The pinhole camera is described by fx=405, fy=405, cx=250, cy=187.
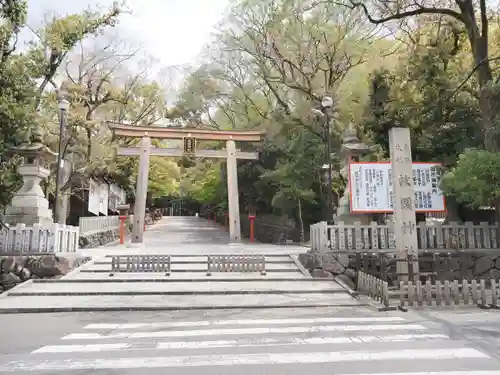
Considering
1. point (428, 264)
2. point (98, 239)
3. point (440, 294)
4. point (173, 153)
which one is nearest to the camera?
point (440, 294)

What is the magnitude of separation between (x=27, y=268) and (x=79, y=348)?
7612 millimetres

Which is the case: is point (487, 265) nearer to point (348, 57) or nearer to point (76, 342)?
point (76, 342)

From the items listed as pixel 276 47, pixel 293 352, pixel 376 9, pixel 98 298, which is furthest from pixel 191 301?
pixel 276 47

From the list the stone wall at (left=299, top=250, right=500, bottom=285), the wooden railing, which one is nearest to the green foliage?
the stone wall at (left=299, top=250, right=500, bottom=285)

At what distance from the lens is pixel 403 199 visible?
1115 centimetres

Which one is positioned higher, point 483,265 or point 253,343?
point 483,265

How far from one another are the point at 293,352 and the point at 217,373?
1.30 m

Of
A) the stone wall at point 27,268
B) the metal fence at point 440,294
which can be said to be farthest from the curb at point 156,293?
the metal fence at point 440,294

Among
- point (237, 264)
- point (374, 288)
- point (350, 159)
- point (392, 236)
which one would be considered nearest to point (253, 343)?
point (374, 288)

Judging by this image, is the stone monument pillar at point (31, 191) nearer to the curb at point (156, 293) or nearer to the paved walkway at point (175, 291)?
the paved walkway at point (175, 291)

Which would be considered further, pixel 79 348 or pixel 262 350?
pixel 79 348

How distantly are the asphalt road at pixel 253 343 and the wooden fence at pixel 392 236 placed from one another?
406 cm

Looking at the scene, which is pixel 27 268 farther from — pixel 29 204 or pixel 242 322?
pixel 242 322

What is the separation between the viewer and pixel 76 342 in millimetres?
6340
